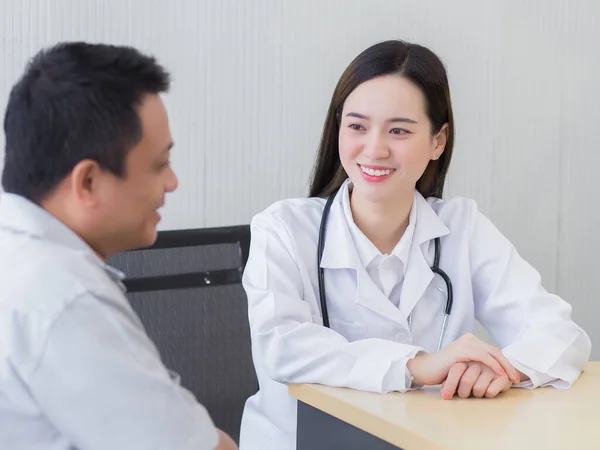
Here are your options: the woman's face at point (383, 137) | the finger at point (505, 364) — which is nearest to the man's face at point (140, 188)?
the finger at point (505, 364)

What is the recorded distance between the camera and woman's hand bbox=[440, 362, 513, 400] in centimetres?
135

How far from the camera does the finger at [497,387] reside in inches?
A: 53.8

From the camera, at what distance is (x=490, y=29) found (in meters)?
2.67

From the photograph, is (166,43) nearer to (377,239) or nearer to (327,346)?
(377,239)

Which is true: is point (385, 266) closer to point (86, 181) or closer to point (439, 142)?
point (439, 142)

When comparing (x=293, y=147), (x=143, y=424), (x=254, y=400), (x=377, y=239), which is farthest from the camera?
(x=293, y=147)

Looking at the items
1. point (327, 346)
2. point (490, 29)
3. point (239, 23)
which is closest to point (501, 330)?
point (327, 346)

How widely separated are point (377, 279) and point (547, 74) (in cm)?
138

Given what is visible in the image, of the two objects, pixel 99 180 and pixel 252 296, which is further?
pixel 252 296

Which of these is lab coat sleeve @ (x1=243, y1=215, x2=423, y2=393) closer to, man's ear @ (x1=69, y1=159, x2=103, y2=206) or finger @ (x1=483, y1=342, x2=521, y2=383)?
finger @ (x1=483, y1=342, x2=521, y2=383)

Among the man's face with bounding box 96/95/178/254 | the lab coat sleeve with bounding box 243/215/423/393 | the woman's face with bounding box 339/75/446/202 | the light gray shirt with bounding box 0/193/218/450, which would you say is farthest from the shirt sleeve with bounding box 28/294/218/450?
the woman's face with bounding box 339/75/446/202

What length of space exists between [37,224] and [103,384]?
0.60 feet

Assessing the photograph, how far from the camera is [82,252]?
86 cm

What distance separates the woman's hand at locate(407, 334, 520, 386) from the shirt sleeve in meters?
0.63
